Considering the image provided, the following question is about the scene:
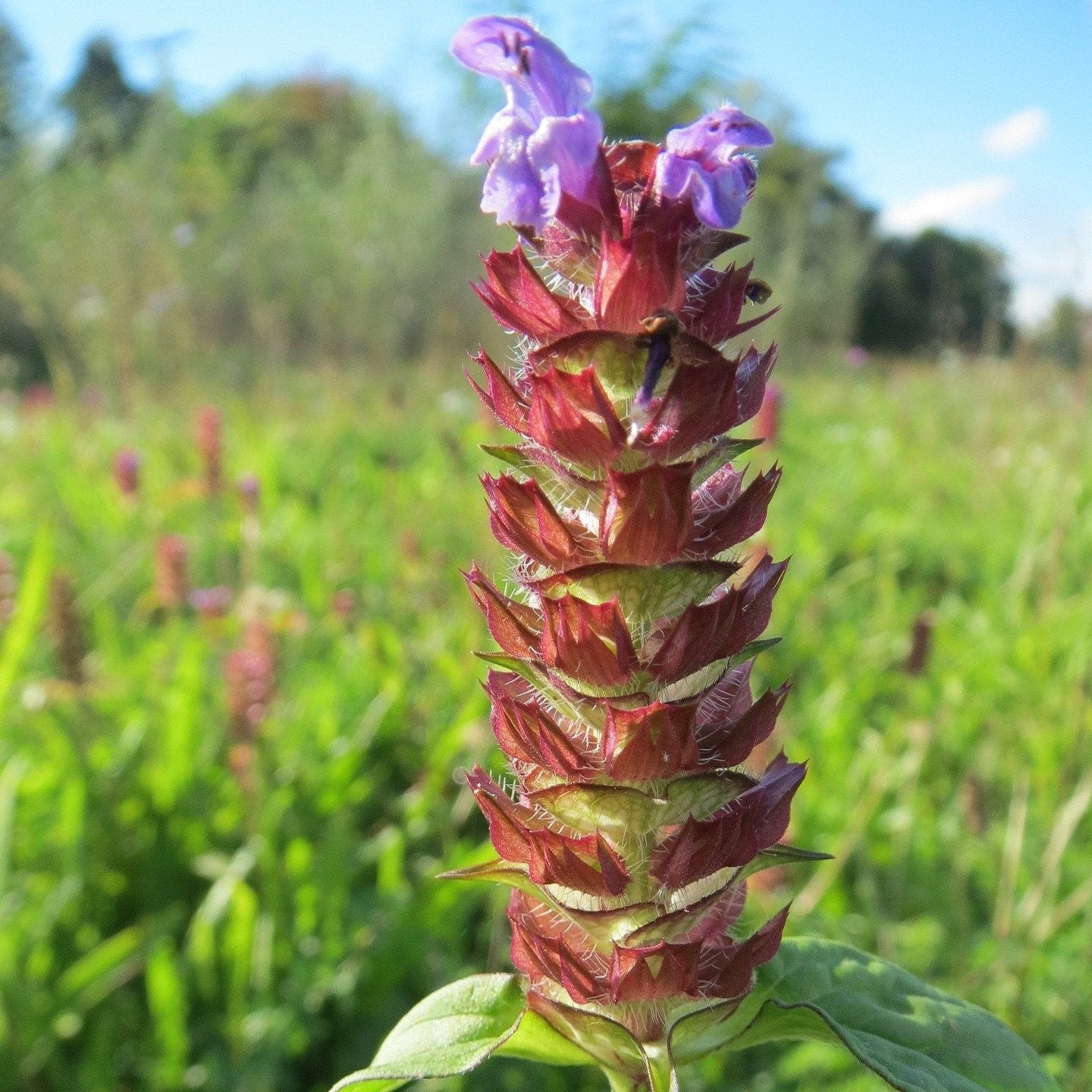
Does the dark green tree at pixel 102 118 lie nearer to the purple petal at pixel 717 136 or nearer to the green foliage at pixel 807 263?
the green foliage at pixel 807 263

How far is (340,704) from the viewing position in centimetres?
340

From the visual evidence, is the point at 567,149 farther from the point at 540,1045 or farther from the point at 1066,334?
the point at 1066,334

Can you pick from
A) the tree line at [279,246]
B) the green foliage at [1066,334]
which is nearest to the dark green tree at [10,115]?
the tree line at [279,246]

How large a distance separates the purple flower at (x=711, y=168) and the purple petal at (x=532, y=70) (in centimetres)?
9

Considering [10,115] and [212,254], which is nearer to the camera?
[10,115]

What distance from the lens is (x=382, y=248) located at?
Result: 416 inches

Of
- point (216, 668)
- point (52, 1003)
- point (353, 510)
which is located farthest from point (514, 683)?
point (353, 510)

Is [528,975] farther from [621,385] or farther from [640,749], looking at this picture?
[621,385]

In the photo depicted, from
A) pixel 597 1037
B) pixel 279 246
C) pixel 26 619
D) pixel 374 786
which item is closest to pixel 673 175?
pixel 597 1037

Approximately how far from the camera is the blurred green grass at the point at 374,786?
2.30m

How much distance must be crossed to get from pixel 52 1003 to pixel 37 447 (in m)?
5.38

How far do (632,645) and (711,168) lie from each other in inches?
16.1

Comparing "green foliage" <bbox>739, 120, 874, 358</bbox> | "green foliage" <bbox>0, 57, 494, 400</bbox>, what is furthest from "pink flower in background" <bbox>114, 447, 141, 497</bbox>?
"green foliage" <bbox>739, 120, 874, 358</bbox>

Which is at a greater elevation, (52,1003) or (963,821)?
(963,821)
